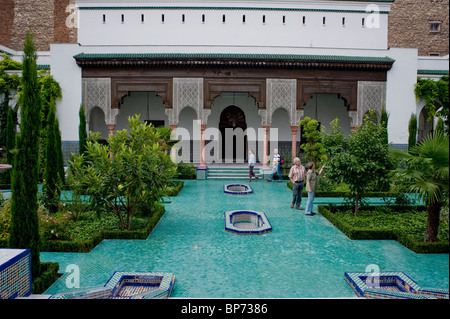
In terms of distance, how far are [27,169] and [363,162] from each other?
6.81 m

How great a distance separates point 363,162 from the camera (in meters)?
8.30

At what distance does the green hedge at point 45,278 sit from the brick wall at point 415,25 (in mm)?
26723

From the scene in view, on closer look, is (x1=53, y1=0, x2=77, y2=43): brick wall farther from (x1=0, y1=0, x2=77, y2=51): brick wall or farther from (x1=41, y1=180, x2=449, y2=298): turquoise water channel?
(x1=41, y1=180, x2=449, y2=298): turquoise water channel

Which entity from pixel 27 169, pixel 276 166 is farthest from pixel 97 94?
pixel 27 169

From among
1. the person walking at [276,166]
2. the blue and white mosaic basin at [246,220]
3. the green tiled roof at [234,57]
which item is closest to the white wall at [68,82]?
the green tiled roof at [234,57]

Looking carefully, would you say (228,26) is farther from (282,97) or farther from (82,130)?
(82,130)

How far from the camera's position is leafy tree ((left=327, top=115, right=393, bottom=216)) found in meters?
8.21

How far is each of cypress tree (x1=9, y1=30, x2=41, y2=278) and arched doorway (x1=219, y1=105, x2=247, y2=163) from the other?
50.3 ft

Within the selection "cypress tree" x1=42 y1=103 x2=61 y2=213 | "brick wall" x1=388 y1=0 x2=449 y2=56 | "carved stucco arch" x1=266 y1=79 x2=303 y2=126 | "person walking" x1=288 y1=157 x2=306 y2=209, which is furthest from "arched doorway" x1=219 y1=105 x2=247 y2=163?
"brick wall" x1=388 y1=0 x2=449 y2=56

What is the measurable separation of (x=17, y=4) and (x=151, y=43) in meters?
10.9

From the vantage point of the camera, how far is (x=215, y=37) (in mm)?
18562

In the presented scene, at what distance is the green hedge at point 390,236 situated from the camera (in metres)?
6.28

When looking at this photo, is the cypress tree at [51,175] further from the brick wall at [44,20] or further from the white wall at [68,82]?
the brick wall at [44,20]
